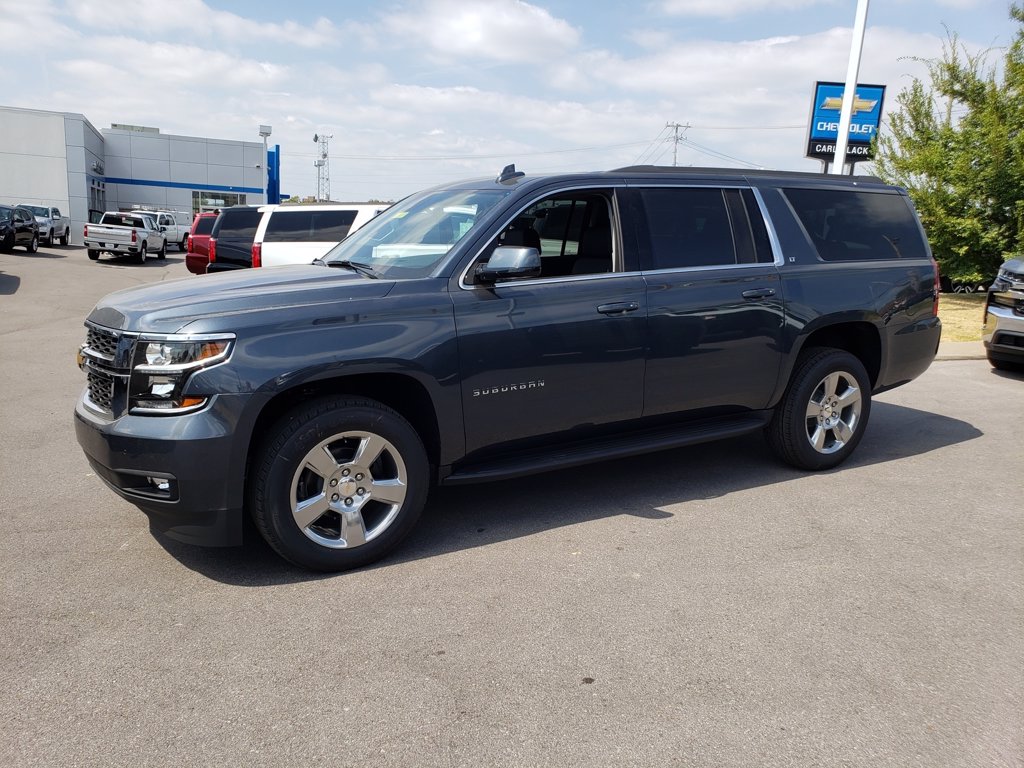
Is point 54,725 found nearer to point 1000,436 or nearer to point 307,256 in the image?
point 1000,436

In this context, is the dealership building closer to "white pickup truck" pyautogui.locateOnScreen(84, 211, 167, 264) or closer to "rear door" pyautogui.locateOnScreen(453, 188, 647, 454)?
"white pickup truck" pyautogui.locateOnScreen(84, 211, 167, 264)

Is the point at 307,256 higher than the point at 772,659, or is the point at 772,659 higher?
the point at 307,256

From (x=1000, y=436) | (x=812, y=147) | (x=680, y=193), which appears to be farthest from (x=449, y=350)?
(x=812, y=147)

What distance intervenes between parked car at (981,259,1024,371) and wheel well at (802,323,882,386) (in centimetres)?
412

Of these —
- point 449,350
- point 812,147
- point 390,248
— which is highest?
point 812,147

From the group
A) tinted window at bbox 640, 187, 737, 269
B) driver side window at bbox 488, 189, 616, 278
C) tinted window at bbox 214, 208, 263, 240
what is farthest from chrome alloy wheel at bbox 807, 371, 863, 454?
tinted window at bbox 214, 208, 263, 240

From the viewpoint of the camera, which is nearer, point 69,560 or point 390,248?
point 69,560

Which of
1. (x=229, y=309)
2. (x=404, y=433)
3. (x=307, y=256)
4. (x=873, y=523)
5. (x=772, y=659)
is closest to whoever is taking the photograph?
(x=772, y=659)

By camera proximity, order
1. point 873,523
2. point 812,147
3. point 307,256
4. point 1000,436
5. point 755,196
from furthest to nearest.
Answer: point 812,147 < point 307,256 < point 1000,436 < point 755,196 < point 873,523

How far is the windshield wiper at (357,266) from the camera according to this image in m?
4.48

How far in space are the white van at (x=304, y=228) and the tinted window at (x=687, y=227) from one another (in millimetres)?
7766

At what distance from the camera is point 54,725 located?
2785mm

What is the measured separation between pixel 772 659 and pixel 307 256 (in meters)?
10.0

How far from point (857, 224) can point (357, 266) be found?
3.57 m
